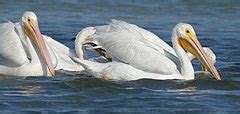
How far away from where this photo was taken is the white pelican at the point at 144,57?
10.1 m

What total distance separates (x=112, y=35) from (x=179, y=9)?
6597 mm

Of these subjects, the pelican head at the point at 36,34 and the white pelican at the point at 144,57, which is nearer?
the white pelican at the point at 144,57

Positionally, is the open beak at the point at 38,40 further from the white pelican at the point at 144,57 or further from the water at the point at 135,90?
the white pelican at the point at 144,57

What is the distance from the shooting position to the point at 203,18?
53.3 ft

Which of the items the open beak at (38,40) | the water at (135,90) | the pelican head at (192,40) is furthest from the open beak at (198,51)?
the open beak at (38,40)

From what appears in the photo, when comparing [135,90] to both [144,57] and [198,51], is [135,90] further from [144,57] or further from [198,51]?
[198,51]

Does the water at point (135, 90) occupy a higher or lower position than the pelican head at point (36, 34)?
lower

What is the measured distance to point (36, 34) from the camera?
33.7 ft

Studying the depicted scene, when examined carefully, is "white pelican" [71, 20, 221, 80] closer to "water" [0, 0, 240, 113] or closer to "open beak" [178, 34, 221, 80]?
"open beak" [178, 34, 221, 80]

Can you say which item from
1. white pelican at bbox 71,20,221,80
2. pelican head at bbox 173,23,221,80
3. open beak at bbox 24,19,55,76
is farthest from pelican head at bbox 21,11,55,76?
pelican head at bbox 173,23,221,80

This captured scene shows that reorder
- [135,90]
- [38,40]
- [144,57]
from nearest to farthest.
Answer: [135,90] → [144,57] → [38,40]

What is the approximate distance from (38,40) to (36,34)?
0.08 meters

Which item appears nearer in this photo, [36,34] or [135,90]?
[135,90]

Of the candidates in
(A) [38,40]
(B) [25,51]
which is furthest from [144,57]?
(B) [25,51]
